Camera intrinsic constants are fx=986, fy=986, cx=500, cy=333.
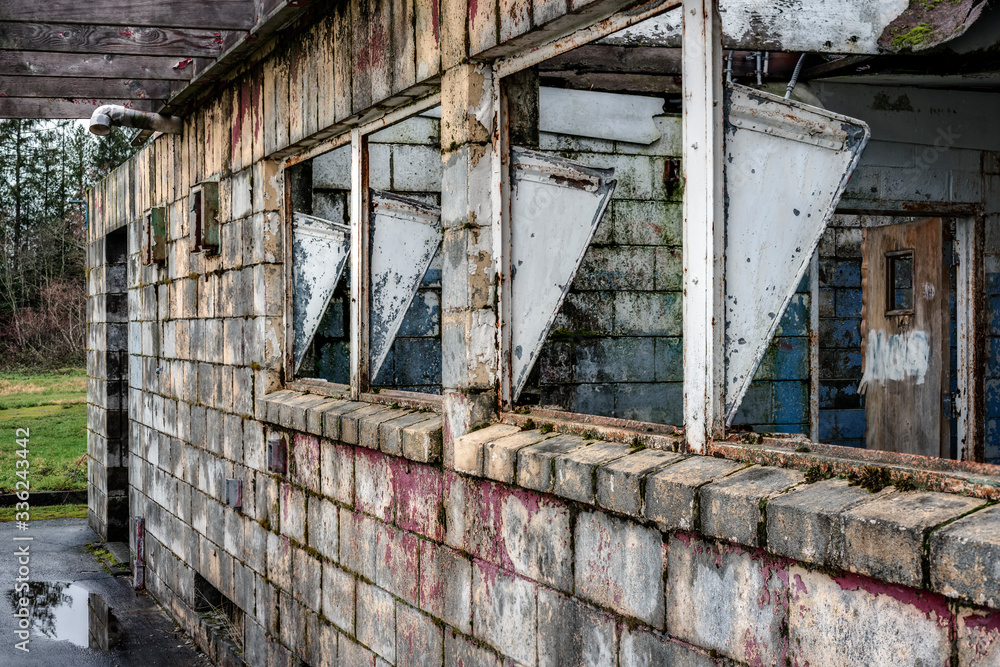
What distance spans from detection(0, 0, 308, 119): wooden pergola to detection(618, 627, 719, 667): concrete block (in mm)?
3447

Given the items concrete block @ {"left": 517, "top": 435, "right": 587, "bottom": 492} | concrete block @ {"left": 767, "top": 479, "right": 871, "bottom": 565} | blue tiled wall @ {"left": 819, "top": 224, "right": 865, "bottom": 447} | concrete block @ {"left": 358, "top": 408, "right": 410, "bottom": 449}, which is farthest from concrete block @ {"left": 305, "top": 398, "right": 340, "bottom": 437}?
blue tiled wall @ {"left": 819, "top": 224, "right": 865, "bottom": 447}

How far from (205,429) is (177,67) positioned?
2.37 meters

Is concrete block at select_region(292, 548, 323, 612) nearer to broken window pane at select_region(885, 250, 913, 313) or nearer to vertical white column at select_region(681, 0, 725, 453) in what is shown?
vertical white column at select_region(681, 0, 725, 453)

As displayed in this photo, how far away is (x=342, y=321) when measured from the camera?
230 inches

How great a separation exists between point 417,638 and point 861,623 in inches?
89.3

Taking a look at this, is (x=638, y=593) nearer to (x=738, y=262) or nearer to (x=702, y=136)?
(x=738, y=262)

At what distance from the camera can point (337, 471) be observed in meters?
4.71

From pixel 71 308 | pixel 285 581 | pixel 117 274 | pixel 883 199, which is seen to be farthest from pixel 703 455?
pixel 71 308

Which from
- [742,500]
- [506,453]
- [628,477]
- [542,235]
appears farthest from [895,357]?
[742,500]

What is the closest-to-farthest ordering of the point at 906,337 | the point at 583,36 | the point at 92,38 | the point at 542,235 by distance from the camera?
the point at 583,36 → the point at 542,235 → the point at 92,38 → the point at 906,337

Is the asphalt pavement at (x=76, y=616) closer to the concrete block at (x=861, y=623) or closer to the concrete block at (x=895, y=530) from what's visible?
the concrete block at (x=861, y=623)

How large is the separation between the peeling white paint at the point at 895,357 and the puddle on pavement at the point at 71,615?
5.74 m

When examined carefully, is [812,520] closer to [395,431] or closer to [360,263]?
[395,431]

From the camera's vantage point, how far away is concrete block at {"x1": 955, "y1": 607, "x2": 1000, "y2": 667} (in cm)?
177
